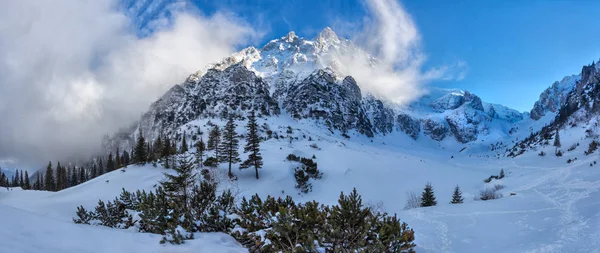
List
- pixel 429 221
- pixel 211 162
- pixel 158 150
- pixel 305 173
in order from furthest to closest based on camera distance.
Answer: pixel 158 150, pixel 305 173, pixel 211 162, pixel 429 221

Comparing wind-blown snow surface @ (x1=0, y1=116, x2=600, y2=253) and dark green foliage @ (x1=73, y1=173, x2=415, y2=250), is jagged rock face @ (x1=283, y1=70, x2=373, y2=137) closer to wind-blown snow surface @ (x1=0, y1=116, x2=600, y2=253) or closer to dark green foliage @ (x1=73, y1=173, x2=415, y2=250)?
wind-blown snow surface @ (x1=0, y1=116, x2=600, y2=253)

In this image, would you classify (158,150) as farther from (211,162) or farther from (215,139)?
(211,162)

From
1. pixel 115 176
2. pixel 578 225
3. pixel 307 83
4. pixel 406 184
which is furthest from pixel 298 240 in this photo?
pixel 307 83

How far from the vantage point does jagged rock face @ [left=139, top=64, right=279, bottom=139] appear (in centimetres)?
14556

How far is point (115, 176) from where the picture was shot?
45750 mm

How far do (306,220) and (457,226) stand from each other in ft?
33.3

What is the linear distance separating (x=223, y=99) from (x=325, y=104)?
58.0 metres

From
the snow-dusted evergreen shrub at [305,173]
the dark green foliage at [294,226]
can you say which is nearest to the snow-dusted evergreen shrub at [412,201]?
the snow-dusted evergreen shrub at [305,173]

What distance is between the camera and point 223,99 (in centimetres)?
15362

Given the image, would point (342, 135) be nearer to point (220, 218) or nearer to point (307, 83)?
point (307, 83)

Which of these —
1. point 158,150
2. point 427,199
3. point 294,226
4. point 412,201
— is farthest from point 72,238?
point 158,150

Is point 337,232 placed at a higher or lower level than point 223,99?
lower

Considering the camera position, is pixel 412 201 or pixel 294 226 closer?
pixel 294 226

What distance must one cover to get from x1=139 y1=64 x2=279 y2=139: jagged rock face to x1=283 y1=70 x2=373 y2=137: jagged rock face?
16.3 m
